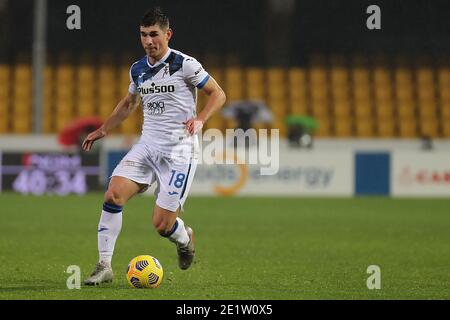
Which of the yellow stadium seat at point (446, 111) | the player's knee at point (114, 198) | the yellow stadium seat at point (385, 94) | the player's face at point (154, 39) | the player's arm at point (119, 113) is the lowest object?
the player's knee at point (114, 198)

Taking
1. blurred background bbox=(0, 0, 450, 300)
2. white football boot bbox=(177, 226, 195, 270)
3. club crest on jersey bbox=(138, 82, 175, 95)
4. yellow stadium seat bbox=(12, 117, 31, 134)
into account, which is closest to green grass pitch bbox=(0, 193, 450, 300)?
blurred background bbox=(0, 0, 450, 300)

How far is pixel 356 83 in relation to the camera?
26203 millimetres

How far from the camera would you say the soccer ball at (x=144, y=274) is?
25.3ft

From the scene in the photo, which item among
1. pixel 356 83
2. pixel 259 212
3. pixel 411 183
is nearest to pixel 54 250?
pixel 259 212

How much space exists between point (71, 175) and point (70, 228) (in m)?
7.57

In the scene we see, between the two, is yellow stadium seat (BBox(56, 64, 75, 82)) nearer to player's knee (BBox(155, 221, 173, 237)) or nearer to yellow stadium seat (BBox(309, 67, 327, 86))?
yellow stadium seat (BBox(309, 67, 327, 86))

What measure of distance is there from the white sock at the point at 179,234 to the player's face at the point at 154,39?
1436mm

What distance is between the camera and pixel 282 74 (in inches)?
1034

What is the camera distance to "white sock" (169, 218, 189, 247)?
8.49 metres

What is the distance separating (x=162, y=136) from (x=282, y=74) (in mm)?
18203

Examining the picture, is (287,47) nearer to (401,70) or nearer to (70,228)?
(401,70)

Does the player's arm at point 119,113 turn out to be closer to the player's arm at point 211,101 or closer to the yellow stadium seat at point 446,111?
the player's arm at point 211,101

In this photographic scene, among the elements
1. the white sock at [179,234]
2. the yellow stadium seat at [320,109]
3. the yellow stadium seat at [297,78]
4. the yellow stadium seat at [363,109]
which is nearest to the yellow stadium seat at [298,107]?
the yellow stadium seat at [320,109]

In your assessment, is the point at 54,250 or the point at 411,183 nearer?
the point at 54,250
